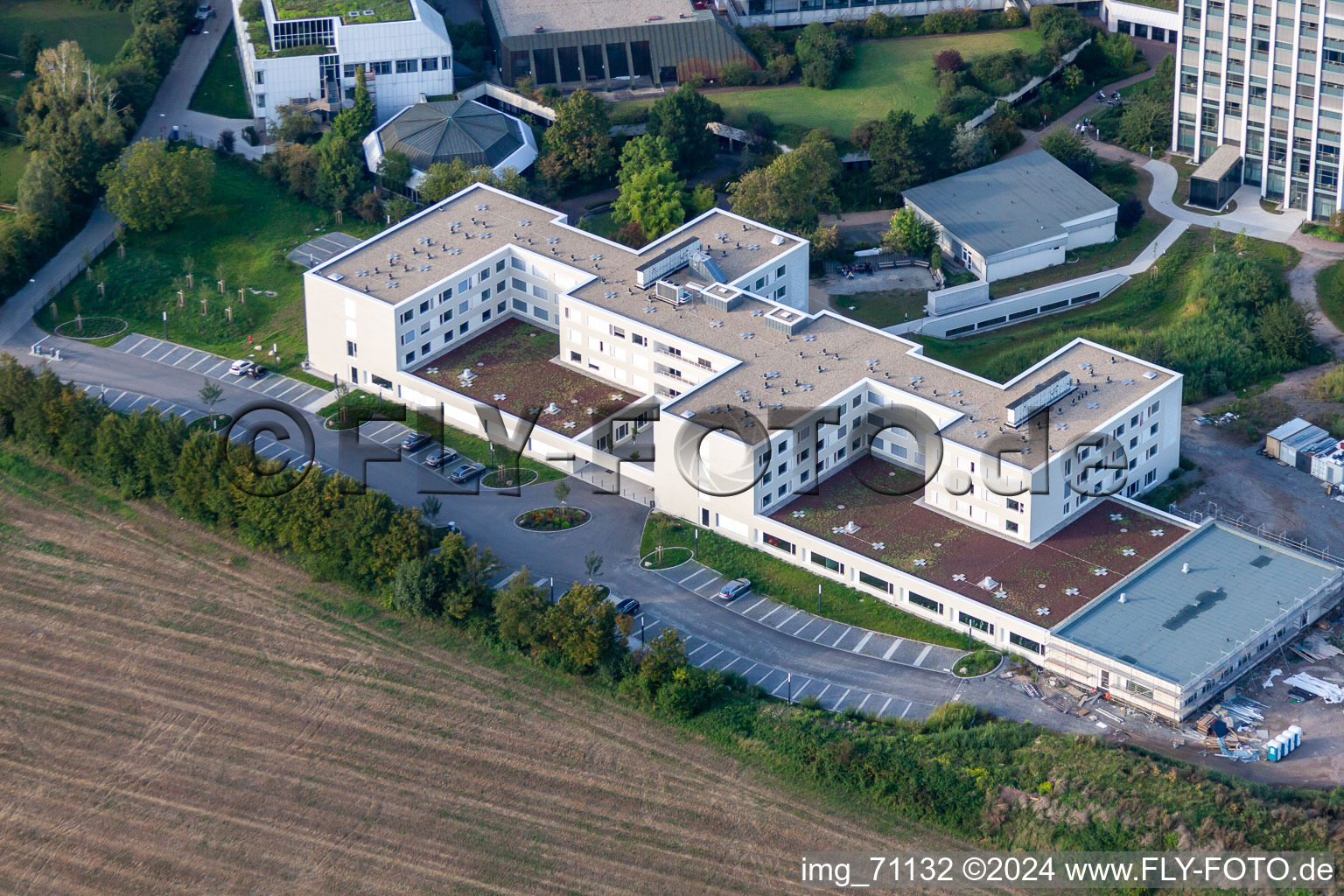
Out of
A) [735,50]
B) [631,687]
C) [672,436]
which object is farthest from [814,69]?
[631,687]

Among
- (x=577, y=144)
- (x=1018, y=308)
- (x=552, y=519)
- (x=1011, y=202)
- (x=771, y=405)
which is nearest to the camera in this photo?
(x=771, y=405)

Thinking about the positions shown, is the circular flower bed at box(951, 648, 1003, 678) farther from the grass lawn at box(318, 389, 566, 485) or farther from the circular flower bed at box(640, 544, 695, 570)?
the grass lawn at box(318, 389, 566, 485)

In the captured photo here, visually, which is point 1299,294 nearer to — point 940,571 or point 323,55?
point 940,571

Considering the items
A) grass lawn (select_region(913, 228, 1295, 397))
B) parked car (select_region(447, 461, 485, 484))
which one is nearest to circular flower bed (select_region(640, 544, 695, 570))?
parked car (select_region(447, 461, 485, 484))

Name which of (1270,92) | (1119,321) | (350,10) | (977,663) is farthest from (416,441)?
(1270,92)

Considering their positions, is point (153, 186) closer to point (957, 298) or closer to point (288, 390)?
point (288, 390)
